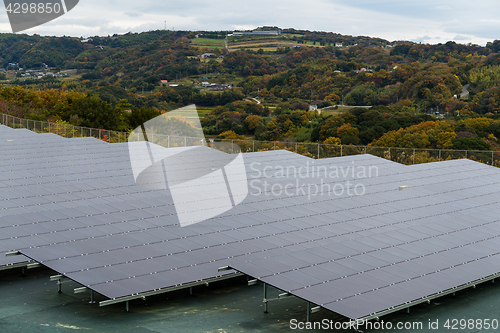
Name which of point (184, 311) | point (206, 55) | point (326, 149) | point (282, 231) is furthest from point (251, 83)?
point (184, 311)

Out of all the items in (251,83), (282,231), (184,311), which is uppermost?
(251,83)

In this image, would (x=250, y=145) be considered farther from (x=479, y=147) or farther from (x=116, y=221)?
(x=479, y=147)

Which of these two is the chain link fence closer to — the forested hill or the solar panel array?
the solar panel array

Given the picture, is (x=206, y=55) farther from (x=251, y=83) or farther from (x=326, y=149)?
(x=326, y=149)

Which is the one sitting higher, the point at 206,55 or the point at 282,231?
the point at 206,55

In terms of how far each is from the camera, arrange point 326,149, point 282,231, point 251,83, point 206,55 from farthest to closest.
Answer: point 206,55 < point 251,83 < point 326,149 < point 282,231

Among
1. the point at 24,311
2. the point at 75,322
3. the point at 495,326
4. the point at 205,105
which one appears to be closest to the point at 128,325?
the point at 75,322

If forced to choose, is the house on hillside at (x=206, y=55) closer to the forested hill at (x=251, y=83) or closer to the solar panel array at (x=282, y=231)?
the forested hill at (x=251, y=83)
